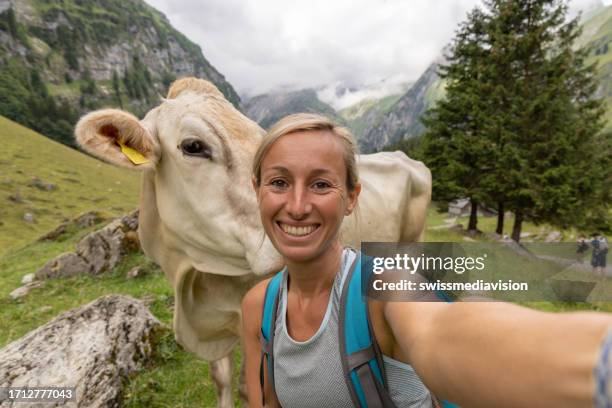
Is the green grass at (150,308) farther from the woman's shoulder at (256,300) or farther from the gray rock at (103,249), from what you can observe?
the woman's shoulder at (256,300)

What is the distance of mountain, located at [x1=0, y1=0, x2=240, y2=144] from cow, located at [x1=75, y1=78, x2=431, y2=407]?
96.9 m

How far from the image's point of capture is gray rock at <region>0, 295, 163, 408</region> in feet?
11.0

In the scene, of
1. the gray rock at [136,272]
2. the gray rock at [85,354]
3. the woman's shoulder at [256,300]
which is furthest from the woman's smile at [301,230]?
the gray rock at [136,272]

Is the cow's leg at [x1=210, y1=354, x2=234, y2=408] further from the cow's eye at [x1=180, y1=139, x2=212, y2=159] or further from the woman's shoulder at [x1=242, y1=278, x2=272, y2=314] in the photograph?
the woman's shoulder at [x1=242, y1=278, x2=272, y2=314]

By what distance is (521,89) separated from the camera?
56.7ft

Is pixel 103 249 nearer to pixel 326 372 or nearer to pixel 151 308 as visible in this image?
pixel 151 308

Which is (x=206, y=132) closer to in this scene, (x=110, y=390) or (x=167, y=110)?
(x=167, y=110)

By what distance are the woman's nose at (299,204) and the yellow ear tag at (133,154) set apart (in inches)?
83.2

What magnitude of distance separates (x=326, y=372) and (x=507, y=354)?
2.92 ft

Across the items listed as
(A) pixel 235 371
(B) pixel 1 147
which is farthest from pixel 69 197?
(A) pixel 235 371

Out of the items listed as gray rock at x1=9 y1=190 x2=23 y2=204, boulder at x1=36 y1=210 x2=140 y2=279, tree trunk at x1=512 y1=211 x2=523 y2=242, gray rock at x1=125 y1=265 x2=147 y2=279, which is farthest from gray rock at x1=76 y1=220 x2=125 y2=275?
gray rock at x1=9 y1=190 x2=23 y2=204

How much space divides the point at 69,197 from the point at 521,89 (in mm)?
47476

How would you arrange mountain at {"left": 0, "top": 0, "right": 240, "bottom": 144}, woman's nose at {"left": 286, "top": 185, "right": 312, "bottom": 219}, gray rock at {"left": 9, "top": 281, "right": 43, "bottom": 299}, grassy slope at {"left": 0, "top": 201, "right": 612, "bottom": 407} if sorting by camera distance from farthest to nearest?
mountain at {"left": 0, "top": 0, "right": 240, "bottom": 144} < gray rock at {"left": 9, "top": 281, "right": 43, "bottom": 299} < grassy slope at {"left": 0, "top": 201, "right": 612, "bottom": 407} < woman's nose at {"left": 286, "top": 185, "right": 312, "bottom": 219}

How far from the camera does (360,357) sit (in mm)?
1341
